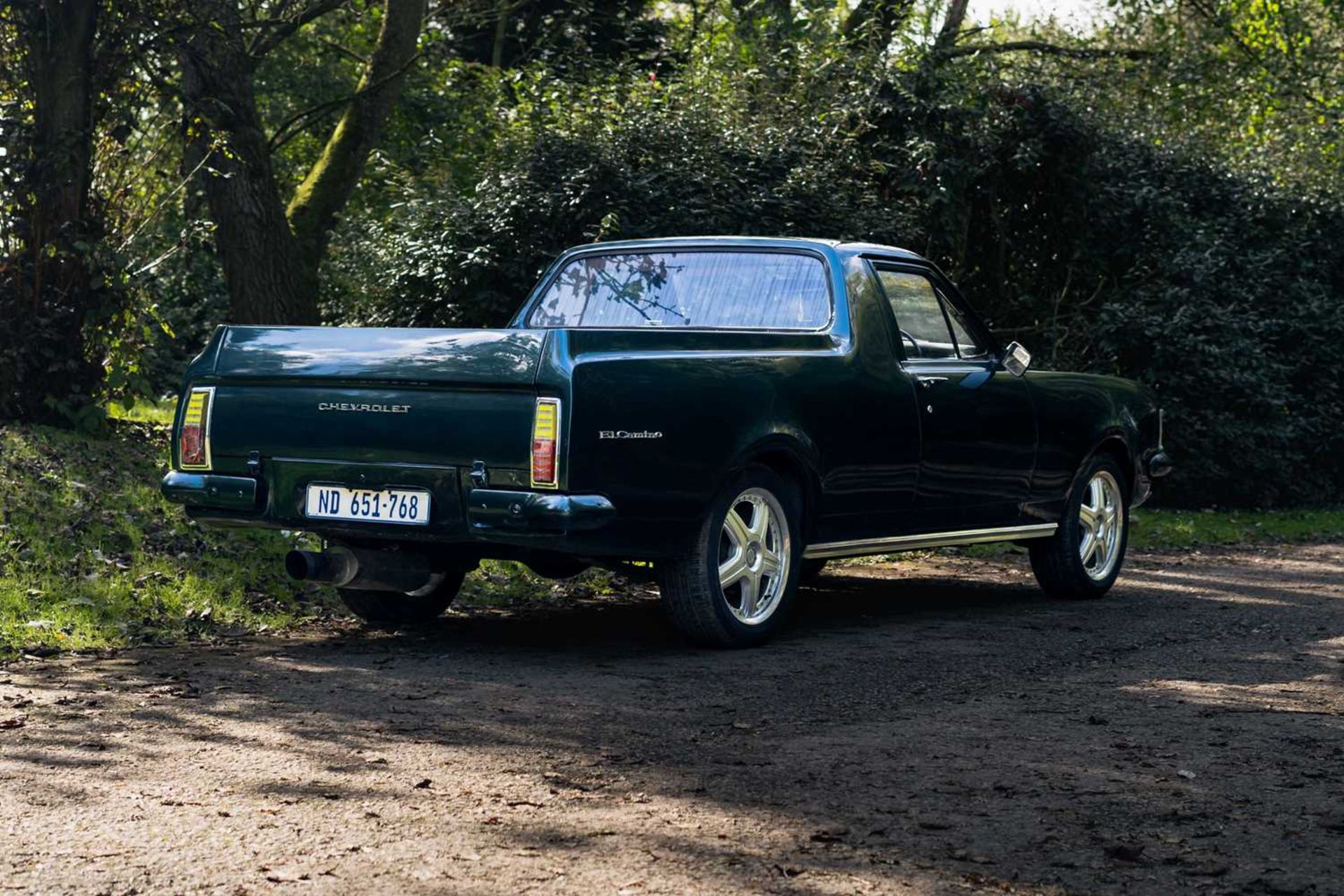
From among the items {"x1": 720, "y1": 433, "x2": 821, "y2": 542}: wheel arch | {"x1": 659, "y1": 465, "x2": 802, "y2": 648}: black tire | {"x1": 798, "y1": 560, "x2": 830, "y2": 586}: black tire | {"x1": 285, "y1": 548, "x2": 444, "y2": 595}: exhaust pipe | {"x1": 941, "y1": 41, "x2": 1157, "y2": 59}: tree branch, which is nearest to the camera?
{"x1": 285, "y1": 548, "x2": 444, "y2": 595}: exhaust pipe

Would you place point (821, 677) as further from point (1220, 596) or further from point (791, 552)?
point (1220, 596)

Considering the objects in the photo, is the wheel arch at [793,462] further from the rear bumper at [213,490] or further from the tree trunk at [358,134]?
the tree trunk at [358,134]

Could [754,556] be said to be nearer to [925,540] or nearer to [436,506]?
[925,540]

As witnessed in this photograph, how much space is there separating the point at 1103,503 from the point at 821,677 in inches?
155

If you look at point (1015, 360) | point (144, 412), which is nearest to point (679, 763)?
point (1015, 360)

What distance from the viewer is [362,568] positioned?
7.82 m

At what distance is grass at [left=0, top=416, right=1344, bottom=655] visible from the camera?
28.3 feet

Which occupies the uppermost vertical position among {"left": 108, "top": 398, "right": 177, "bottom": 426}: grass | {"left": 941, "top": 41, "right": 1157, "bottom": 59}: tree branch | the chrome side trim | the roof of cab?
{"left": 941, "top": 41, "right": 1157, "bottom": 59}: tree branch

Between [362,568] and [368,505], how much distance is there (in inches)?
13.7

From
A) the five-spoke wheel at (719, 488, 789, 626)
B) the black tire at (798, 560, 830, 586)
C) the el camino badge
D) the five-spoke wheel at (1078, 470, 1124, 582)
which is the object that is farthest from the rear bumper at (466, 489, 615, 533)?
the five-spoke wheel at (1078, 470, 1124, 582)

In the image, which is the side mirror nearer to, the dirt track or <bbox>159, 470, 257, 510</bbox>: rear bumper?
the dirt track

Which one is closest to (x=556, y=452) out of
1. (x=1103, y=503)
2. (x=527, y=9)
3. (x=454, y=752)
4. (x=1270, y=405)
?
(x=454, y=752)

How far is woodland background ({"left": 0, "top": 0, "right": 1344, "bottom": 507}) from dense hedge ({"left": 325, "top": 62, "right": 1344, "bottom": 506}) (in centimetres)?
3

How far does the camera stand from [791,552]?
27.3 feet
